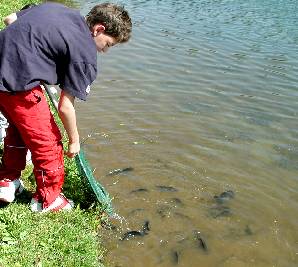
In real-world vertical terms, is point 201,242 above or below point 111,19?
below

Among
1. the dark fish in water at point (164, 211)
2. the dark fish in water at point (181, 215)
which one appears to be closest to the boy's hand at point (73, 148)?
the dark fish in water at point (164, 211)

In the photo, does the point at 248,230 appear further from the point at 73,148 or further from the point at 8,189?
the point at 8,189

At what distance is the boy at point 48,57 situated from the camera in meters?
4.02

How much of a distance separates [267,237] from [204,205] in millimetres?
963

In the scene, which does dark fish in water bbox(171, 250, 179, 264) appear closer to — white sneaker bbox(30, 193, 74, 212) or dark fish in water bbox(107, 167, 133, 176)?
white sneaker bbox(30, 193, 74, 212)

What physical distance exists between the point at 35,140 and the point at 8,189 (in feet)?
2.62

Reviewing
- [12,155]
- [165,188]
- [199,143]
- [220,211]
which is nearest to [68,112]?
[12,155]

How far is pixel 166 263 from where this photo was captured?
16.7ft

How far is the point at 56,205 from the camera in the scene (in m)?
5.00

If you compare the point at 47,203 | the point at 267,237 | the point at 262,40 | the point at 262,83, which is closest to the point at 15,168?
the point at 47,203

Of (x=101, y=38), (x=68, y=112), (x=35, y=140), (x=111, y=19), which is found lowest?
(x=35, y=140)

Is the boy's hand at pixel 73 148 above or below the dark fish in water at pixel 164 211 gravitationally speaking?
above

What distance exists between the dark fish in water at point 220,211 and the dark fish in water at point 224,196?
143 mm

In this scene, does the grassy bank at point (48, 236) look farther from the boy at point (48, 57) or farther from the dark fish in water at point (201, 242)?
the dark fish in water at point (201, 242)
